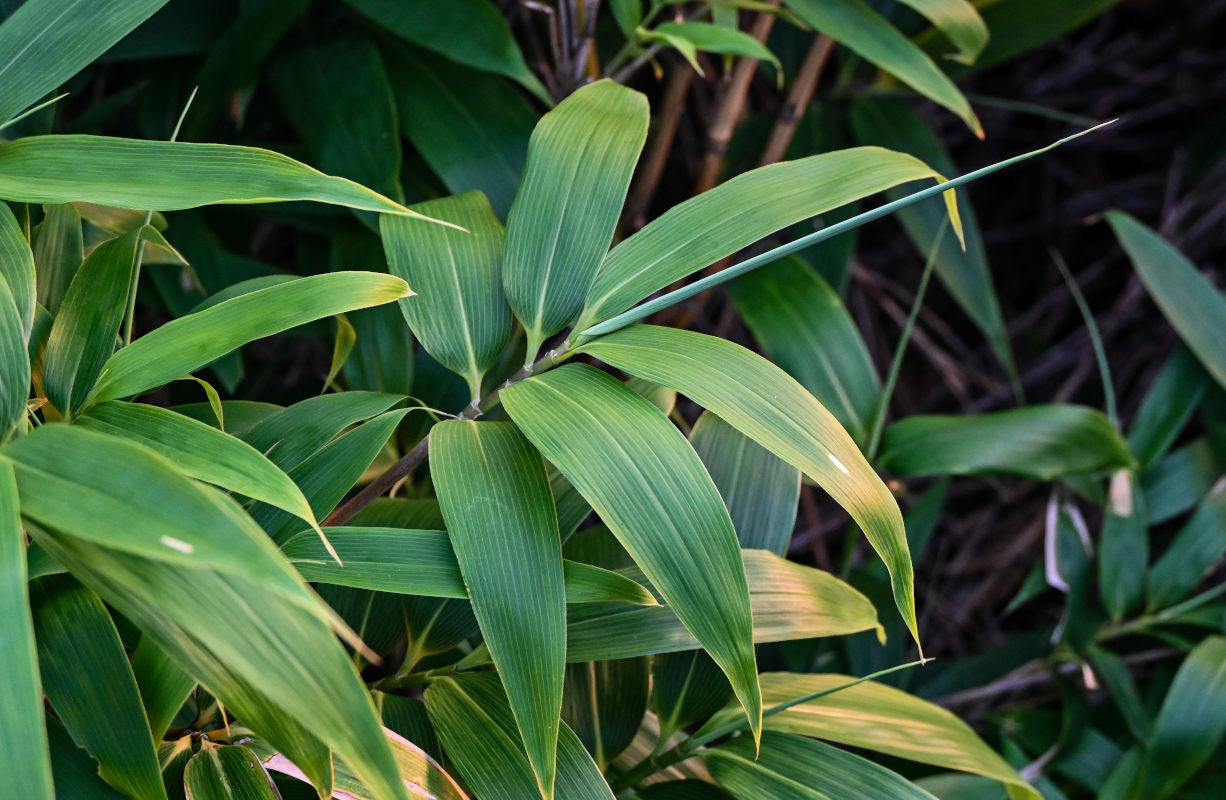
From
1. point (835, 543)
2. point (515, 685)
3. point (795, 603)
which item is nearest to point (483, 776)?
point (515, 685)

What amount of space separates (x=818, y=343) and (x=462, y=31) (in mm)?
372

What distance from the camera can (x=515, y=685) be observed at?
359 millimetres

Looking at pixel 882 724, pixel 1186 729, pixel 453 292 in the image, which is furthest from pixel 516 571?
pixel 1186 729

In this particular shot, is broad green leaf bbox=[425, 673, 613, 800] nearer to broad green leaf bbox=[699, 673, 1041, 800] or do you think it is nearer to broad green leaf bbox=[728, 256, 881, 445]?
broad green leaf bbox=[699, 673, 1041, 800]

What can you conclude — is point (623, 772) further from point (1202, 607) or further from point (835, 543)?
point (835, 543)

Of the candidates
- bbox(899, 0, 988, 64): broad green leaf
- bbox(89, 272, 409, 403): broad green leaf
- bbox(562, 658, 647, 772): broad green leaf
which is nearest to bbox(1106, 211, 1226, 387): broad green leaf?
bbox(899, 0, 988, 64): broad green leaf

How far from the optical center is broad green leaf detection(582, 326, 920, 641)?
1.18 feet

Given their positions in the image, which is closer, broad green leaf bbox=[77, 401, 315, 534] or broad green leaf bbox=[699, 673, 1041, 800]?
broad green leaf bbox=[77, 401, 315, 534]

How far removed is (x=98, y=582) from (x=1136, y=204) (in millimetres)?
1331

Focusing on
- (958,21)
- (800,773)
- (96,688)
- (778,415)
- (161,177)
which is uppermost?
(958,21)

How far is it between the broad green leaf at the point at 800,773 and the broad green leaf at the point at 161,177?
336 mm

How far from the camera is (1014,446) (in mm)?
698

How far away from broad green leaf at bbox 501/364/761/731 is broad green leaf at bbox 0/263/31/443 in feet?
0.61

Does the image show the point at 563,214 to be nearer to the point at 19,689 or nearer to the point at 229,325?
the point at 229,325
